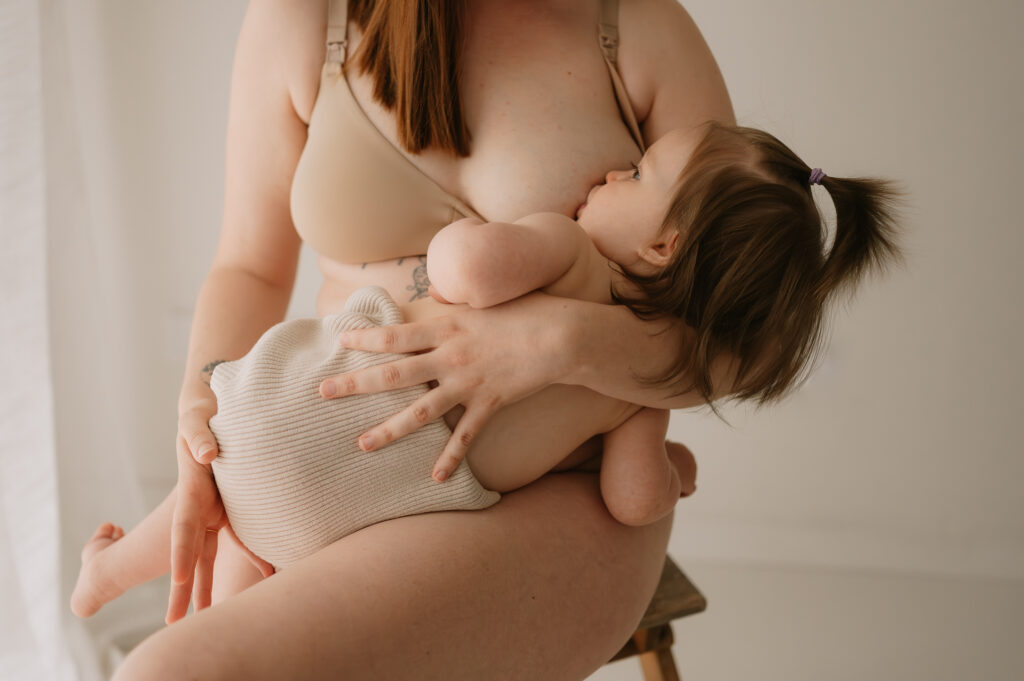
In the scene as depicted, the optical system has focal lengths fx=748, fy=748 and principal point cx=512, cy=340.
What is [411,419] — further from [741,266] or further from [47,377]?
[47,377]

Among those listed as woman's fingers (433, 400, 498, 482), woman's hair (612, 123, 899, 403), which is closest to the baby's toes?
woman's fingers (433, 400, 498, 482)

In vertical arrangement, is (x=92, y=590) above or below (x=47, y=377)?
below

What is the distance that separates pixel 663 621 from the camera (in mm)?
1254

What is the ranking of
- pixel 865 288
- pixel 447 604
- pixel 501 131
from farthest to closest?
pixel 865 288
pixel 501 131
pixel 447 604

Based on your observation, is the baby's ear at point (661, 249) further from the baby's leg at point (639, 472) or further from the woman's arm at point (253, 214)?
the woman's arm at point (253, 214)

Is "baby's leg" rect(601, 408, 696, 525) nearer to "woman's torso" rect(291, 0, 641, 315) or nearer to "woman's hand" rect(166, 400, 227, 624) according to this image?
"woman's torso" rect(291, 0, 641, 315)

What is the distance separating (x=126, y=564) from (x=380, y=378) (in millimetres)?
408

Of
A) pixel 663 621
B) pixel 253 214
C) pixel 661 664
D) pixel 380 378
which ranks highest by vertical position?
pixel 253 214

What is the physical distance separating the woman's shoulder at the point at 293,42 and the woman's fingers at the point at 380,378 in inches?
17.5

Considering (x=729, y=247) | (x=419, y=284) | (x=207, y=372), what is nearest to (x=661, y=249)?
(x=729, y=247)

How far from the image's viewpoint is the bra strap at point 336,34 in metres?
1.01

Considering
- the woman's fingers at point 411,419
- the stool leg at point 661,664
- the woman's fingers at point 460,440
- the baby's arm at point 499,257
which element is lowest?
the stool leg at point 661,664

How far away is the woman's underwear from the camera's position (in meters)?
0.77

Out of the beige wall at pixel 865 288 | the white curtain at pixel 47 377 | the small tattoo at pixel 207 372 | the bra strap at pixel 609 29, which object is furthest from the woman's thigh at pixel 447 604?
the beige wall at pixel 865 288
